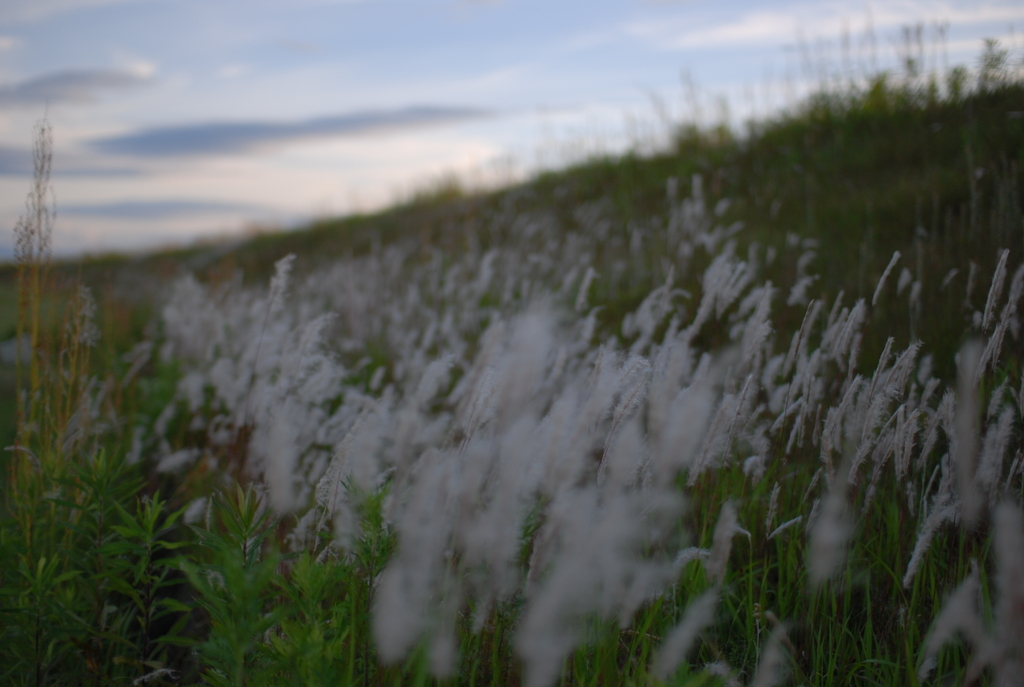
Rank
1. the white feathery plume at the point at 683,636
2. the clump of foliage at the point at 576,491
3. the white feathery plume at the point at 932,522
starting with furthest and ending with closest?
the white feathery plume at the point at 932,522 < the clump of foliage at the point at 576,491 < the white feathery plume at the point at 683,636

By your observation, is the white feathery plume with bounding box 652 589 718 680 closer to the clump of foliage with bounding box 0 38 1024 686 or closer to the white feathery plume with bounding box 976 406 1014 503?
the clump of foliage with bounding box 0 38 1024 686

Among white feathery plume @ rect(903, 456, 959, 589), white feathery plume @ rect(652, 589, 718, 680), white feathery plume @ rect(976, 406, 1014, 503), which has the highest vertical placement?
white feathery plume @ rect(652, 589, 718, 680)

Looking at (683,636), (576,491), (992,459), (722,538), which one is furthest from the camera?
(992,459)

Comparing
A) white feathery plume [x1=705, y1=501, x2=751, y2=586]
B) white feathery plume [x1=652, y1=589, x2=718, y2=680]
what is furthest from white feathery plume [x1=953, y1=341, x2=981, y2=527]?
white feathery plume [x1=652, y1=589, x2=718, y2=680]

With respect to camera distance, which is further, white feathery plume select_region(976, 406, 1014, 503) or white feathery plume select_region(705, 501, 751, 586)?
white feathery plume select_region(976, 406, 1014, 503)

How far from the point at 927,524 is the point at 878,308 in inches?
89.6

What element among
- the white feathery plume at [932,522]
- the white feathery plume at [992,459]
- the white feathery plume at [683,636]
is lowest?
the white feathery plume at [932,522]

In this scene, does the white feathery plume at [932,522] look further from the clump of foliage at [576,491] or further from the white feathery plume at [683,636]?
the white feathery plume at [683,636]

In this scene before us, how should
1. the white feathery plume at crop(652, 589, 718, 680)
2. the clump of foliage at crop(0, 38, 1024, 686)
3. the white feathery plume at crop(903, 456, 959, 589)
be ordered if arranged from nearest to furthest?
1. the white feathery plume at crop(652, 589, 718, 680)
2. the clump of foliage at crop(0, 38, 1024, 686)
3. the white feathery plume at crop(903, 456, 959, 589)

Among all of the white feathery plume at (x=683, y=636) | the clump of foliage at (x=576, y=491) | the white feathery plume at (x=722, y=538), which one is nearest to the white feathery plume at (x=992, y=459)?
the clump of foliage at (x=576, y=491)

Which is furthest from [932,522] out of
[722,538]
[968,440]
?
[722,538]

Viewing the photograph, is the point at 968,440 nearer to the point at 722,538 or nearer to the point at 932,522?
the point at 932,522

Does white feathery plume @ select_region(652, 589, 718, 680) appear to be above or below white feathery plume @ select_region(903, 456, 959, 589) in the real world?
above

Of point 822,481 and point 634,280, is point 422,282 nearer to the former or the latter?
point 634,280
